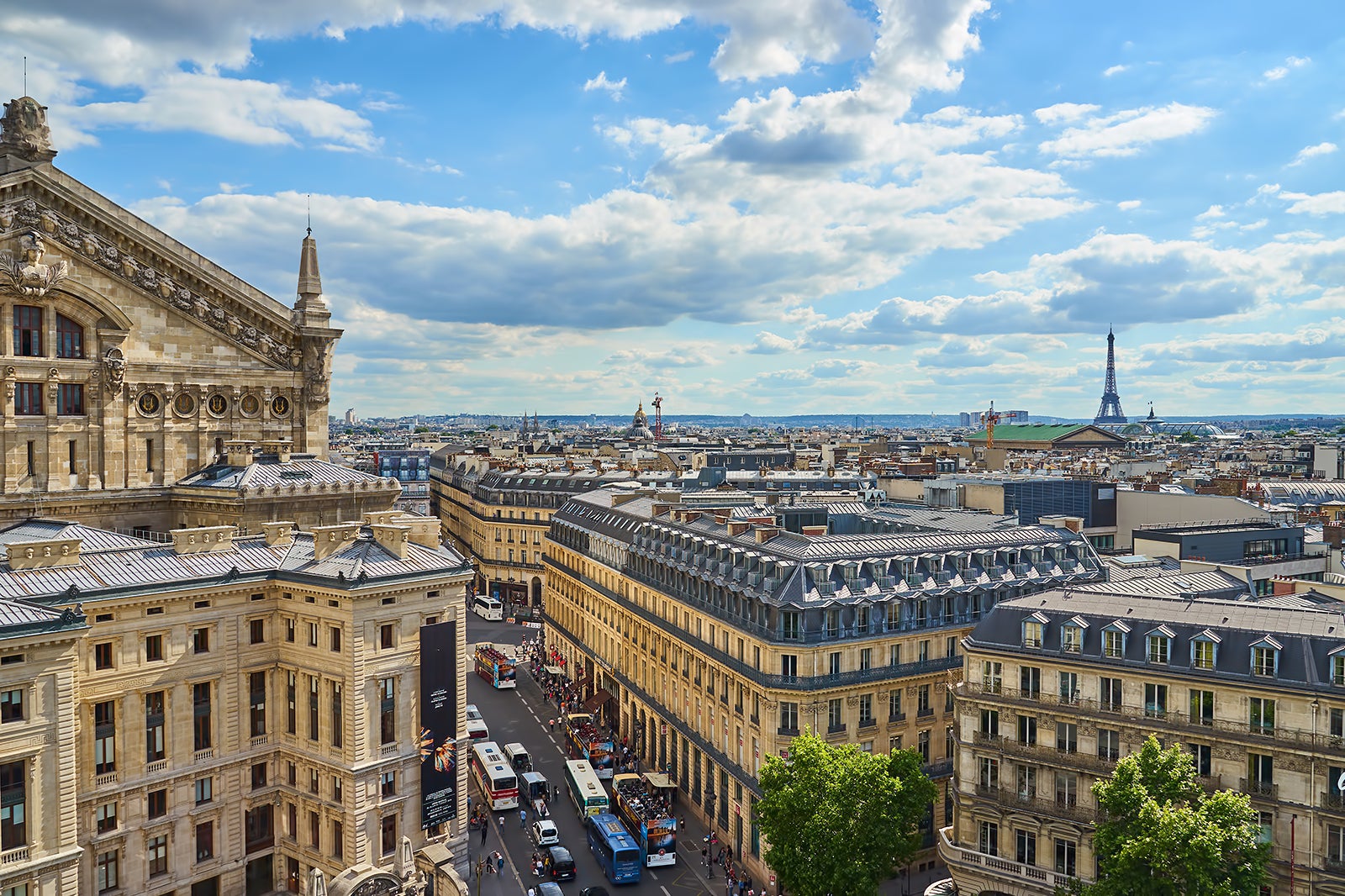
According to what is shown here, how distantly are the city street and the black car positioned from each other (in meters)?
0.51

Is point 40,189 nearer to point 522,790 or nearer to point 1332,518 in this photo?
point 522,790

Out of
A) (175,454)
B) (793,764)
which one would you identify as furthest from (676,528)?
(175,454)

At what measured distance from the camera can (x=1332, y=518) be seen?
10475 centimetres

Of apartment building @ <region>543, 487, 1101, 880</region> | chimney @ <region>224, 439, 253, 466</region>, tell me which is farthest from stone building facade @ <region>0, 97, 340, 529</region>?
apartment building @ <region>543, 487, 1101, 880</region>

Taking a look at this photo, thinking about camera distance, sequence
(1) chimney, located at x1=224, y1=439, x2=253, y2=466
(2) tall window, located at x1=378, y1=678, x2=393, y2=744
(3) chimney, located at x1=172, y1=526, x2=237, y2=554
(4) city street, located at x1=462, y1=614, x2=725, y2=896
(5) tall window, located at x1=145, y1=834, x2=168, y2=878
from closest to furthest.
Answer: (5) tall window, located at x1=145, y1=834, x2=168, y2=878, (2) tall window, located at x1=378, y1=678, x2=393, y2=744, (3) chimney, located at x1=172, y1=526, x2=237, y2=554, (4) city street, located at x1=462, y1=614, x2=725, y2=896, (1) chimney, located at x1=224, y1=439, x2=253, y2=466

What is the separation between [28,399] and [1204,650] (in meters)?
65.9

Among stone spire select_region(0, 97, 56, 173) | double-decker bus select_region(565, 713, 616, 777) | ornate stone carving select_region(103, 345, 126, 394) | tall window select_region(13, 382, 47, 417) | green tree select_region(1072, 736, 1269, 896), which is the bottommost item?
double-decker bus select_region(565, 713, 616, 777)

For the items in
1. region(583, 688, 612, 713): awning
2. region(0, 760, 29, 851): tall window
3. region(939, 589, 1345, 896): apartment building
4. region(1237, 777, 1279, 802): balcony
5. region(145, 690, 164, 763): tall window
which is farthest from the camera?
region(583, 688, 612, 713): awning

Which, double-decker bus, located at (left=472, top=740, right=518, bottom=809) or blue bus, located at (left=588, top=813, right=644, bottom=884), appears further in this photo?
double-decker bus, located at (left=472, top=740, right=518, bottom=809)

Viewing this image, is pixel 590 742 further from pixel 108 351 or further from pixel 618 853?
pixel 108 351

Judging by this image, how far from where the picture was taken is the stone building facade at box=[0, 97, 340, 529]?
59969 millimetres

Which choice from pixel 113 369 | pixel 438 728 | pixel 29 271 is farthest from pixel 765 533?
pixel 29 271

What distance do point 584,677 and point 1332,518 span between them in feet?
253

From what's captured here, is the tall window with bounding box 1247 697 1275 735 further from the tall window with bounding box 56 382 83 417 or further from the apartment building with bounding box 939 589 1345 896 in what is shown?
the tall window with bounding box 56 382 83 417
